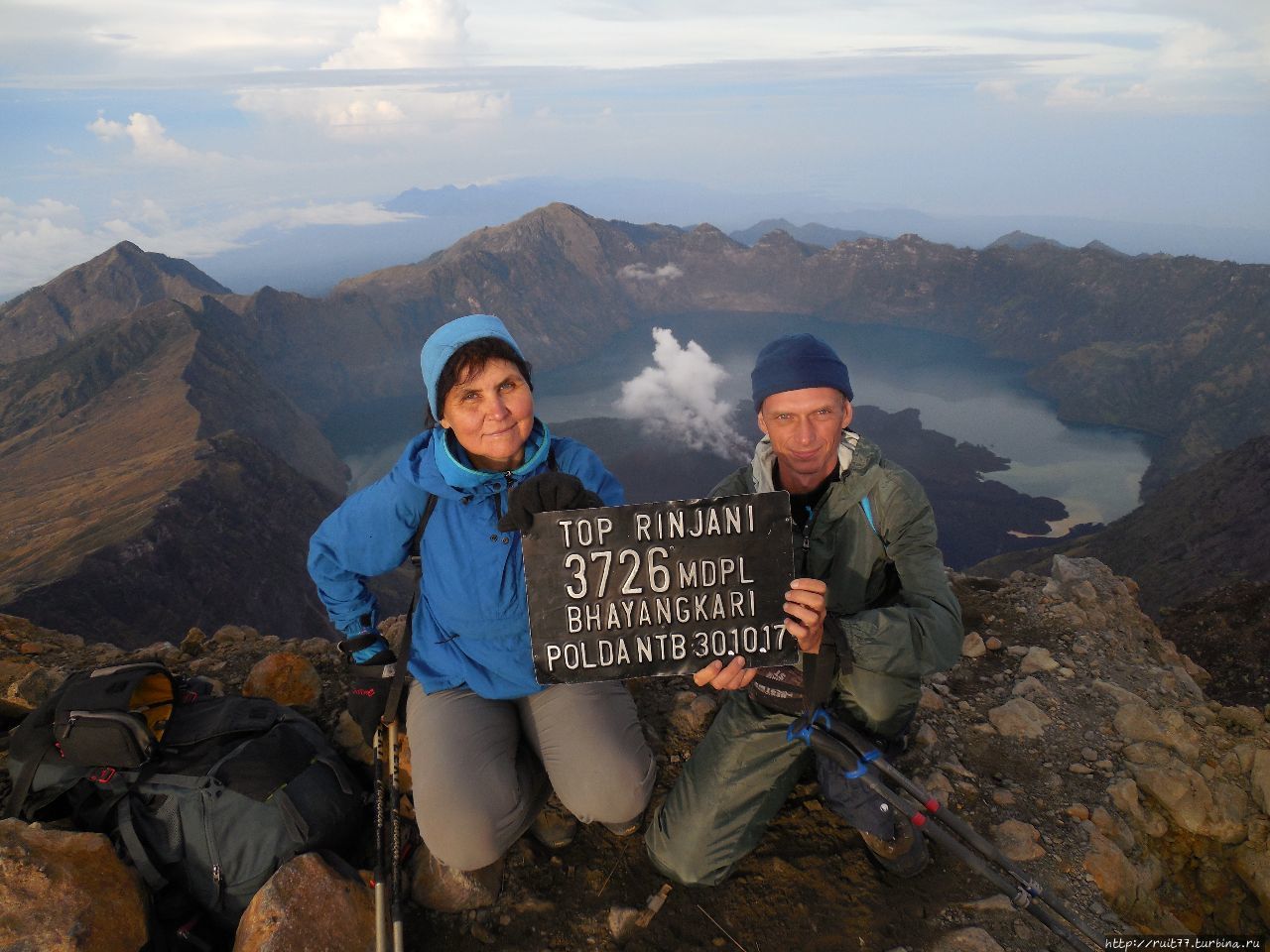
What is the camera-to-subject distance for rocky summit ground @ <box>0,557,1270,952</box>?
163 inches

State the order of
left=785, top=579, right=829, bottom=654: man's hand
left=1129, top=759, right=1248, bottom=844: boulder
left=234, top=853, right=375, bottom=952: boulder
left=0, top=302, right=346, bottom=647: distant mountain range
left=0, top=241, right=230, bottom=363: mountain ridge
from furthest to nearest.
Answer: left=0, top=241, right=230, bottom=363: mountain ridge < left=0, top=302, right=346, bottom=647: distant mountain range < left=1129, top=759, right=1248, bottom=844: boulder < left=785, top=579, right=829, bottom=654: man's hand < left=234, top=853, right=375, bottom=952: boulder

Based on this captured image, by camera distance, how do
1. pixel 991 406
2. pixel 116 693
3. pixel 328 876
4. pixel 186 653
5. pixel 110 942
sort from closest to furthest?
pixel 110 942 < pixel 328 876 < pixel 116 693 < pixel 186 653 < pixel 991 406

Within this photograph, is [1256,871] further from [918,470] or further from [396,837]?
[918,470]

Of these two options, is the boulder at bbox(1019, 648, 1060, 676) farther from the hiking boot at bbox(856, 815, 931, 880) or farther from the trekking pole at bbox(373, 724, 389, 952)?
the trekking pole at bbox(373, 724, 389, 952)

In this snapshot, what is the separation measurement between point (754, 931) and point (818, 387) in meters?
3.30

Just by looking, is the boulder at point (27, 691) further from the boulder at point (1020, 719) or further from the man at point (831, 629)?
the boulder at point (1020, 719)

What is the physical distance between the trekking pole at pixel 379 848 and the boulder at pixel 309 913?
194 millimetres

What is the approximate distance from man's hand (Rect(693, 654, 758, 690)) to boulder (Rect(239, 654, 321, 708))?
381 centimetres

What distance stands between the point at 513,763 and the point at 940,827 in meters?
2.59

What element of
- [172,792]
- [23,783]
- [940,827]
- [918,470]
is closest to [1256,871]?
[940,827]

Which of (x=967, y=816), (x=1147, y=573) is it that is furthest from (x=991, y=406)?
(x=967, y=816)

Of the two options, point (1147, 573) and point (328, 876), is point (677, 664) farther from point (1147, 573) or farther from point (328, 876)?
point (1147, 573)

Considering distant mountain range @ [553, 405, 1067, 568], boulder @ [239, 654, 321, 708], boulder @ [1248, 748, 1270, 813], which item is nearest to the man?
boulder @ [1248, 748, 1270, 813]

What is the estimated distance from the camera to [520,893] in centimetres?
437
